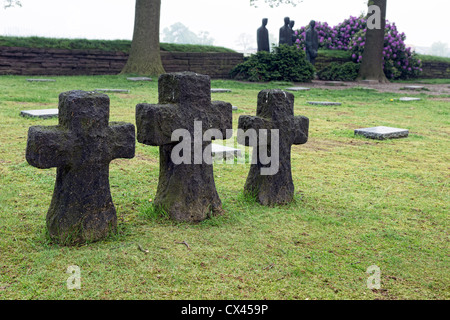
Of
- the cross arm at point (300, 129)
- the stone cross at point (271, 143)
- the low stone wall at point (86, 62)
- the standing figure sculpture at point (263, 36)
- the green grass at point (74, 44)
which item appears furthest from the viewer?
the standing figure sculpture at point (263, 36)

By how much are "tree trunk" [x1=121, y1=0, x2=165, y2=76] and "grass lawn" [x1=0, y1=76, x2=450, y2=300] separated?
34.2 ft

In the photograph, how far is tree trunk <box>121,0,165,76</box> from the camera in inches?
595

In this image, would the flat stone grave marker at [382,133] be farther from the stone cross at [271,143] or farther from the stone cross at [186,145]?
the stone cross at [186,145]

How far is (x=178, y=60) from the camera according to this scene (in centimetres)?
1778

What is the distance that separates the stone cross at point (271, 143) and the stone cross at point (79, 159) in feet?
3.67

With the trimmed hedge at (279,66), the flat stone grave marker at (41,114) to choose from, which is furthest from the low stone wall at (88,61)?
the flat stone grave marker at (41,114)

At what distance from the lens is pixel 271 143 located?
3.64 metres

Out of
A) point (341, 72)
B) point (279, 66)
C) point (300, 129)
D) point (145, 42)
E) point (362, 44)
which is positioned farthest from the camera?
point (362, 44)

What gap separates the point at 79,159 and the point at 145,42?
13.4 m

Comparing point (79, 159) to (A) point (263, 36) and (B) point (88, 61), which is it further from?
(A) point (263, 36)

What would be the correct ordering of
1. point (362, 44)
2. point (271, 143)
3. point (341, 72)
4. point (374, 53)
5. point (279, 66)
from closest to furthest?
point (271, 143), point (279, 66), point (374, 53), point (341, 72), point (362, 44)

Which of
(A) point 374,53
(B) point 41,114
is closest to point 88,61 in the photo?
(B) point 41,114

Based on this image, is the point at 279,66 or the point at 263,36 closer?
the point at 279,66

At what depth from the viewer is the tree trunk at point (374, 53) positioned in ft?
58.4
